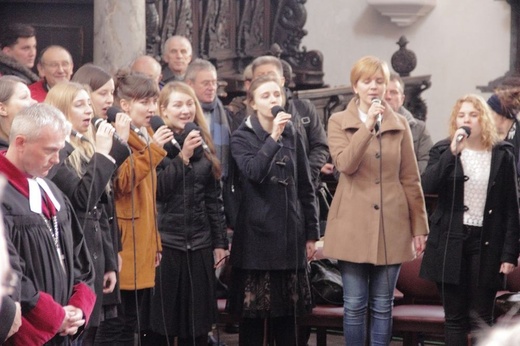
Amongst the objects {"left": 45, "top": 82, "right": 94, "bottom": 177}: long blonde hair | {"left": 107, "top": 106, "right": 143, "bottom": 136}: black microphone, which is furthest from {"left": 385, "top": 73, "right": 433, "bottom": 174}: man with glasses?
{"left": 45, "top": 82, "right": 94, "bottom": 177}: long blonde hair

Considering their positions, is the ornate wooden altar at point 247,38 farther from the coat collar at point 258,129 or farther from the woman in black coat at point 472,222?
the woman in black coat at point 472,222

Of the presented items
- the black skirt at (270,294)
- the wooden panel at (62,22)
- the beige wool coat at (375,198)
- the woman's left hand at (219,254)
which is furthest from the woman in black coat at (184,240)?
the wooden panel at (62,22)

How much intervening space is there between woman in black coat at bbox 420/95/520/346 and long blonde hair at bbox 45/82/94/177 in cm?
190

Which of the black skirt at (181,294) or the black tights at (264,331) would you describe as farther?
the black tights at (264,331)

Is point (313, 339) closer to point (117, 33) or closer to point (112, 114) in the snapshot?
point (117, 33)

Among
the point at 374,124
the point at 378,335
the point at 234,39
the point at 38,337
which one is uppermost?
the point at 234,39

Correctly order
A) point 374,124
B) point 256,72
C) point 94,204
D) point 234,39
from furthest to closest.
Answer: point 234,39 → point 256,72 → point 374,124 → point 94,204

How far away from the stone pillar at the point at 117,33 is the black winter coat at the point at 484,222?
3.08m

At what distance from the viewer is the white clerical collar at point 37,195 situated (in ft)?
12.6

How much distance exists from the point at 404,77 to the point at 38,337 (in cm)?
822

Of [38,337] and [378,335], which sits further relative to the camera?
[378,335]

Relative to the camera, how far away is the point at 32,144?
12.7 feet

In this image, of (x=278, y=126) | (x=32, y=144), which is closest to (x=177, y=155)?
(x=278, y=126)

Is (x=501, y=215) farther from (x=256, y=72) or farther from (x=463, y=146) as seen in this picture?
(x=256, y=72)
